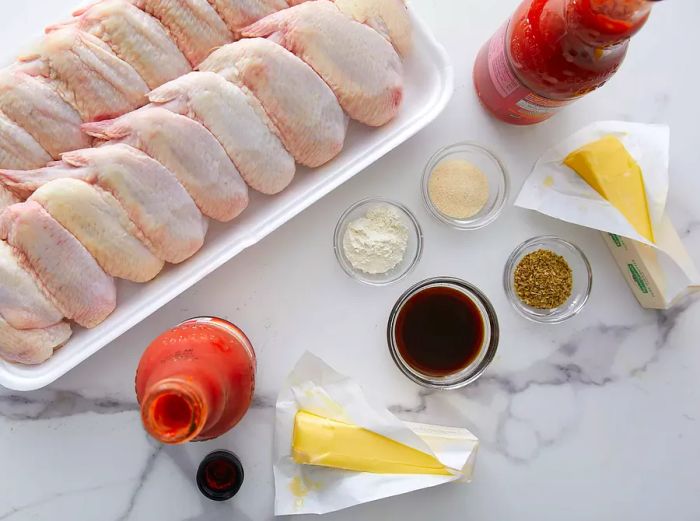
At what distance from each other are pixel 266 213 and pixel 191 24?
1.17ft

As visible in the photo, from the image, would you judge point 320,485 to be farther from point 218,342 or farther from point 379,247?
point 379,247

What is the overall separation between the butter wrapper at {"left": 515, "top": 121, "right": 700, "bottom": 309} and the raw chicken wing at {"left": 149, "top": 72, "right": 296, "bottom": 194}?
51 centimetres

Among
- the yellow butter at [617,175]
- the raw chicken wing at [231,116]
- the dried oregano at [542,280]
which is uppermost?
the raw chicken wing at [231,116]

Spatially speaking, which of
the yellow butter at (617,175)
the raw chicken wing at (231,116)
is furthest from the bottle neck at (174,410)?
the yellow butter at (617,175)

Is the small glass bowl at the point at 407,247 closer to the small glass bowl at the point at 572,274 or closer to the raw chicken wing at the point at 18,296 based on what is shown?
the small glass bowl at the point at 572,274

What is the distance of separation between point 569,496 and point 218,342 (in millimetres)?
787

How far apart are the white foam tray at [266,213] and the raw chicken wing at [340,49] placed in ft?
0.26

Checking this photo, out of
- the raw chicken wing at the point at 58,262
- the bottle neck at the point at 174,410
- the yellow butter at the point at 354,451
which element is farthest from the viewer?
the yellow butter at the point at 354,451

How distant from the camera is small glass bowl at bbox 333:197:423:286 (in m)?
1.21

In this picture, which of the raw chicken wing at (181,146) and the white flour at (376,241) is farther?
the white flour at (376,241)

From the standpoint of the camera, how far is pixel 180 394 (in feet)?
2.60

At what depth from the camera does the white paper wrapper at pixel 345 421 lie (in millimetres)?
1158

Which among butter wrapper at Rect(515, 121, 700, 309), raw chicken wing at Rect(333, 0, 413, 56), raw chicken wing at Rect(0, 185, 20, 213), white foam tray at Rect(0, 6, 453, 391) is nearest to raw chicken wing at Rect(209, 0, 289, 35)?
raw chicken wing at Rect(333, 0, 413, 56)

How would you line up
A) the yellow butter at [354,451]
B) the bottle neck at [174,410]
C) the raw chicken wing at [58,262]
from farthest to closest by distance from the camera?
the yellow butter at [354,451] → the raw chicken wing at [58,262] → the bottle neck at [174,410]
